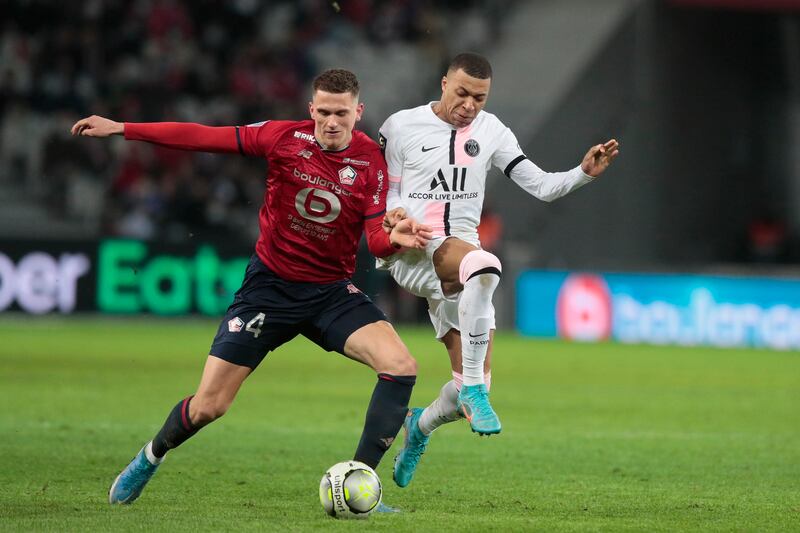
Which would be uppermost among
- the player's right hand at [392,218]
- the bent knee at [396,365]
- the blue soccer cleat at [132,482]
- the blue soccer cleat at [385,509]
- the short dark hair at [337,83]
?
the short dark hair at [337,83]

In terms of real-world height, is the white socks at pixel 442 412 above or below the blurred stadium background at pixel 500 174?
below

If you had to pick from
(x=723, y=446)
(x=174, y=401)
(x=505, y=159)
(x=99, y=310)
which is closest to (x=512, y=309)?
(x=99, y=310)

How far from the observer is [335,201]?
710 centimetres

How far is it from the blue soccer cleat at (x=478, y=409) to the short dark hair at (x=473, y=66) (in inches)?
65.0

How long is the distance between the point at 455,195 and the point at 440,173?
152 millimetres

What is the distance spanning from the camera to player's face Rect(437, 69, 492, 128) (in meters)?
7.48

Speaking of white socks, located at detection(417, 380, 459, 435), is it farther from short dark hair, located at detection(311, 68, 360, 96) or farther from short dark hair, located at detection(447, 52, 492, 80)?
short dark hair, located at detection(311, 68, 360, 96)

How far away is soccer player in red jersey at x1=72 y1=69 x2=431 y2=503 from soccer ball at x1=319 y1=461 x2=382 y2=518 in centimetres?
22

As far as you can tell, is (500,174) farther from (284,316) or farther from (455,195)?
(284,316)

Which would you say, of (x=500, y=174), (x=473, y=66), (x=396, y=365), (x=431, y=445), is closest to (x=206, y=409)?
(x=396, y=365)

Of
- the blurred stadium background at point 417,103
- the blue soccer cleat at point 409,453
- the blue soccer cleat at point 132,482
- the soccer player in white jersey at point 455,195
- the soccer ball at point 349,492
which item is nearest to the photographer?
the soccer ball at point 349,492

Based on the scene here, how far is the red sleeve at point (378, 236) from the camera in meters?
7.14

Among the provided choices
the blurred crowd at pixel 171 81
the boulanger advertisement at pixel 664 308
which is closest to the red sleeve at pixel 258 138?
the blurred crowd at pixel 171 81

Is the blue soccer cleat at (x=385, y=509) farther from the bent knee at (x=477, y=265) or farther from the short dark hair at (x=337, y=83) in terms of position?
the short dark hair at (x=337, y=83)
